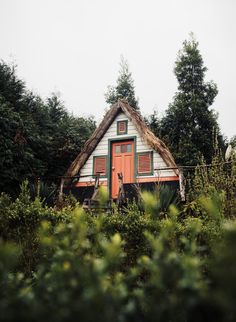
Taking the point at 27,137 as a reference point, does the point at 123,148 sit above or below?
below

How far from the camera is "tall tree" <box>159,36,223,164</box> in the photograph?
16.9 m

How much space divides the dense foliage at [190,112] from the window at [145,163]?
11.4 ft

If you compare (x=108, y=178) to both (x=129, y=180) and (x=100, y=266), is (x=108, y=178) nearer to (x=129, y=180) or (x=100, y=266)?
(x=129, y=180)

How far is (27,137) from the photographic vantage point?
1222 cm

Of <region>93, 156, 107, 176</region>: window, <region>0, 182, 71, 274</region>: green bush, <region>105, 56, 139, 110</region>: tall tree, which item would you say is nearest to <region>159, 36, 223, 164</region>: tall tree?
<region>93, 156, 107, 176</region>: window

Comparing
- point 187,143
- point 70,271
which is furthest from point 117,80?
point 70,271

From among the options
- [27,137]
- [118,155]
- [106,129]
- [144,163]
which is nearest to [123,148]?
[118,155]

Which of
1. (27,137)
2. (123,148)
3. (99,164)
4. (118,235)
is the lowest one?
(118,235)

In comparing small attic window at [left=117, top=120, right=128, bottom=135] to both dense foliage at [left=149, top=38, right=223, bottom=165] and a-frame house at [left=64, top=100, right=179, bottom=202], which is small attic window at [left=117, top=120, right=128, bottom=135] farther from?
dense foliage at [left=149, top=38, right=223, bottom=165]

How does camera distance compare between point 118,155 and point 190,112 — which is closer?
point 118,155

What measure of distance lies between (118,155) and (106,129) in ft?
4.34

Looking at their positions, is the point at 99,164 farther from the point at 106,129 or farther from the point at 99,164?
the point at 106,129

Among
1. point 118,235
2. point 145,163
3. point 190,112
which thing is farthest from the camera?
point 190,112

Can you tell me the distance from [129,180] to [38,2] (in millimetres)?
183692
